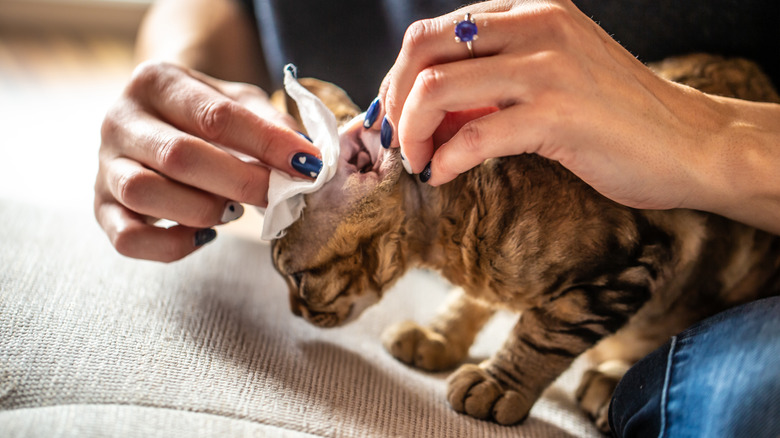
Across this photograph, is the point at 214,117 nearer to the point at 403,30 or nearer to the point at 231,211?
the point at 231,211

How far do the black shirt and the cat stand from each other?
120 mm

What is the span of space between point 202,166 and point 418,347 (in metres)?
0.61

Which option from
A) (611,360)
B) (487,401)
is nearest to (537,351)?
(487,401)

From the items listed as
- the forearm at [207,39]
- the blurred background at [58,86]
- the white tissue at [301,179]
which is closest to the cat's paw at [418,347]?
the white tissue at [301,179]

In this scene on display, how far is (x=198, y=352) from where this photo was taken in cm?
102

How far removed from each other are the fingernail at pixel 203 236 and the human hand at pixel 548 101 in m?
0.47

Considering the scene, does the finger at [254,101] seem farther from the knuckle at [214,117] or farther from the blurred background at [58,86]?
the blurred background at [58,86]

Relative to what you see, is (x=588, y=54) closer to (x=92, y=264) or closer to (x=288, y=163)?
(x=288, y=163)

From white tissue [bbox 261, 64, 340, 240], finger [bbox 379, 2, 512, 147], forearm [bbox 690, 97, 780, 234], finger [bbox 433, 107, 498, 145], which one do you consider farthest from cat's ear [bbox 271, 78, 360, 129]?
forearm [bbox 690, 97, 780, 234]

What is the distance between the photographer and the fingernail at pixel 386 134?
0.99m

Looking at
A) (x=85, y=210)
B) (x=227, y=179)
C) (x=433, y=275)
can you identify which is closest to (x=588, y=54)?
(x=227, y=179)

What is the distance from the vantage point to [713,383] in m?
0.77

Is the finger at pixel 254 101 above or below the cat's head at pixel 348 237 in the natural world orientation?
above

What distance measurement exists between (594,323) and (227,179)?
0.72 meters
